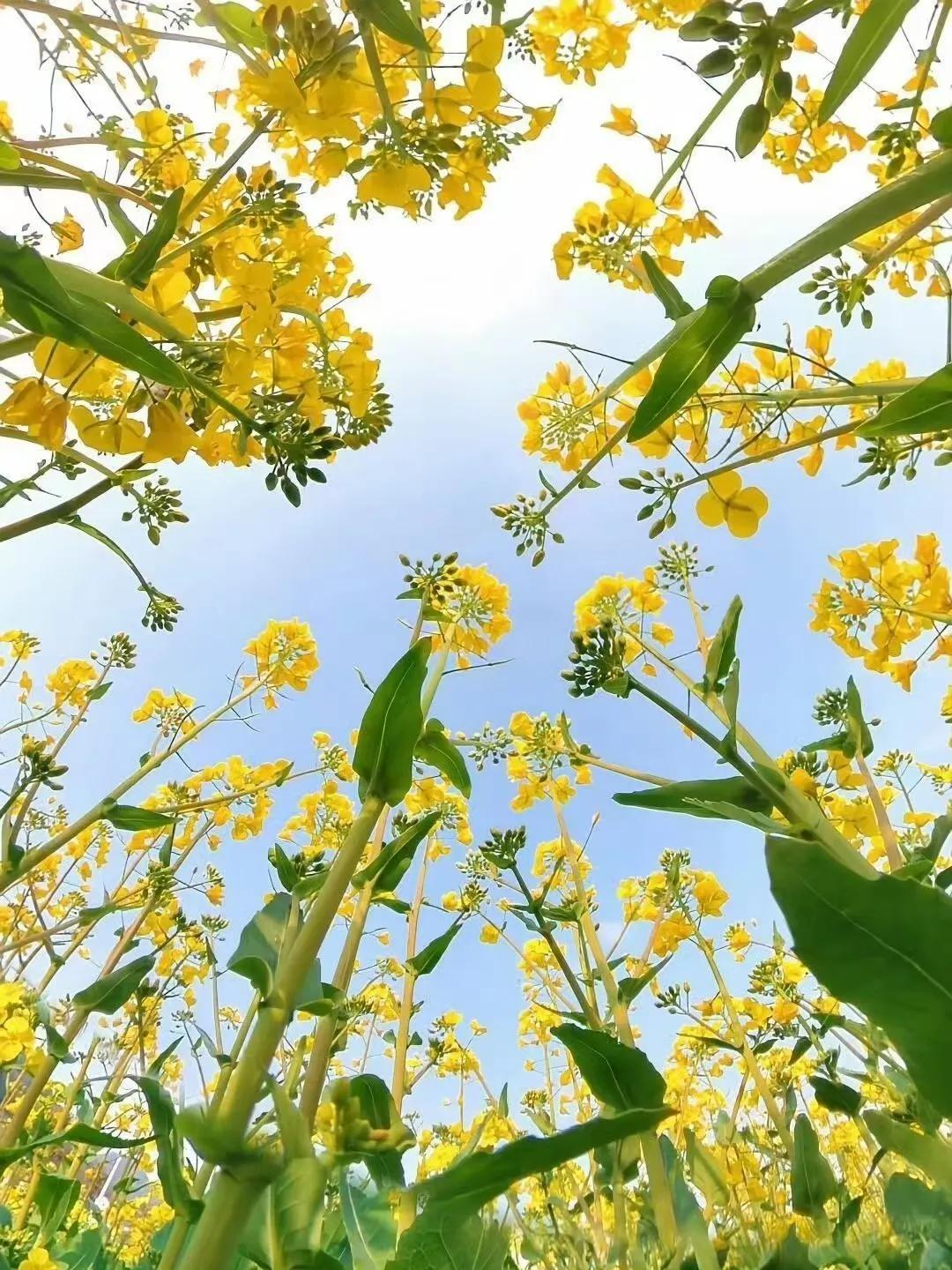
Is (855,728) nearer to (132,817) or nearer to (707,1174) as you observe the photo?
(707,1174)

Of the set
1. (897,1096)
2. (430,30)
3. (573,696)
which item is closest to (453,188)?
(430,30)

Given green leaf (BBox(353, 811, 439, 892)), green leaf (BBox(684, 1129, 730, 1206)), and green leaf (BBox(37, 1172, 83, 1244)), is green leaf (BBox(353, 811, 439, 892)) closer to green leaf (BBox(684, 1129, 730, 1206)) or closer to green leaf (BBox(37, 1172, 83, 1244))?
green leaf (BBox(684, 1129, 730, 1206))

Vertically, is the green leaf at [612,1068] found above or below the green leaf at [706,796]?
below

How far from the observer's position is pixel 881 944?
470 mm

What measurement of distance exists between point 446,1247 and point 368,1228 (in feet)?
0.83

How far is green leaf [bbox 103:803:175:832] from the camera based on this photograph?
1709 mm

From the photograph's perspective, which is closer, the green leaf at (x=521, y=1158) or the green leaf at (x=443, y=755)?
the green leaf at (x=521, y=1158)

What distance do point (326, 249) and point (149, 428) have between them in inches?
19.6

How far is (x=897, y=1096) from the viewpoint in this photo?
1.54 metres

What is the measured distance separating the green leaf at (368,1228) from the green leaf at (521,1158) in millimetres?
348

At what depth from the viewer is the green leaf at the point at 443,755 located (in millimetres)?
1238

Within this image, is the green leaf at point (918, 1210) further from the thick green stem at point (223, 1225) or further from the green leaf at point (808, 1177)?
the thick green stem at point (223, 1225)

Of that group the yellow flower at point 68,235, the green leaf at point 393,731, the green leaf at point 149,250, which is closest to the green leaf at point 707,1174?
the green leaf at point 393,731

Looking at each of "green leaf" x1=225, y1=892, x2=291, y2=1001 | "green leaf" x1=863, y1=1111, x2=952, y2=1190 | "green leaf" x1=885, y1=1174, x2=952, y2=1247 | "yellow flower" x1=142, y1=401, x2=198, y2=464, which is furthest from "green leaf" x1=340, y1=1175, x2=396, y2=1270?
"yellow flower" x1=142, y1=401, x2=198, y2=464
